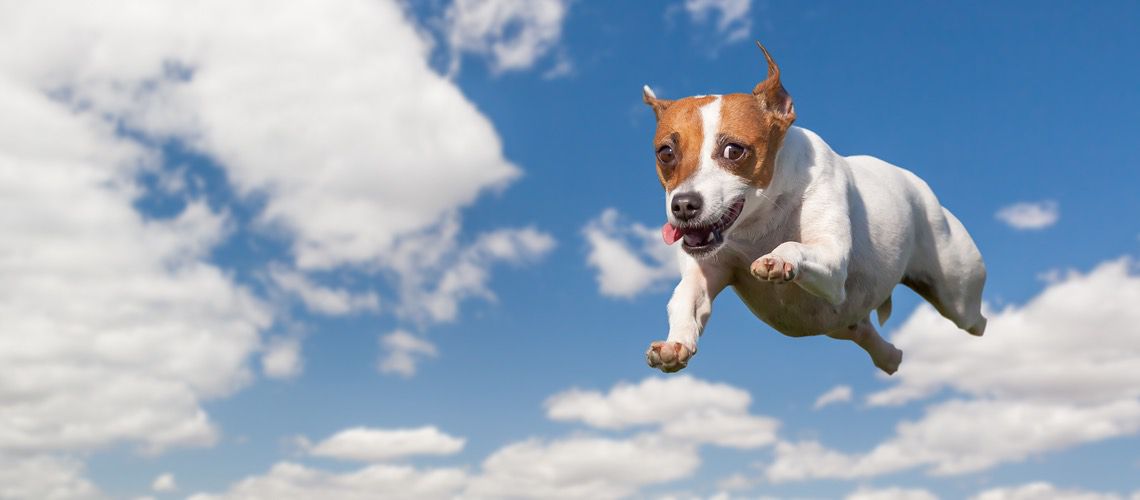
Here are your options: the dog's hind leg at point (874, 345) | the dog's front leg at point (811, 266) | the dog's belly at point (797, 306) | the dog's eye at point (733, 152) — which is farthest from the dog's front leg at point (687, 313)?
the dog's hind leg at point (874, 345)

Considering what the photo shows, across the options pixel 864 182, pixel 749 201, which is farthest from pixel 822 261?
pixel 864 182

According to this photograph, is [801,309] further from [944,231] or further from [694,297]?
[944,231]

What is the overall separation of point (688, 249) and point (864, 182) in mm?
3769

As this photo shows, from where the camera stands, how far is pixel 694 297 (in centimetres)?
1009

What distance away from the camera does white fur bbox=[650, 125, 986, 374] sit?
904cm

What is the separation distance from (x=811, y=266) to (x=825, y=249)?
0.67 meters

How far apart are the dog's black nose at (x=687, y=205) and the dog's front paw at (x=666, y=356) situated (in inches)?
45.4

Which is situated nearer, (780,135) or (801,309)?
(780,135)

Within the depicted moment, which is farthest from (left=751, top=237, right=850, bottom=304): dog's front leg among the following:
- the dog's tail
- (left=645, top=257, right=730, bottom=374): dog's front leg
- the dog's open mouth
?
→ the dog's tail

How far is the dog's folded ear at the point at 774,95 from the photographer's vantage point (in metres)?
9.41

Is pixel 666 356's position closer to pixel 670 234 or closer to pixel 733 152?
pixel 670 234

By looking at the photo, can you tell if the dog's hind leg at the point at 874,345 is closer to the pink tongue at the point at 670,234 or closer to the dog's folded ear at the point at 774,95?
the dog's folded ear at the point at 774,95

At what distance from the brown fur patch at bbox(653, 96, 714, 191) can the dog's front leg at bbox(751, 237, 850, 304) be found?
107 centimetres

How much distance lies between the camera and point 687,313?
387 inches
